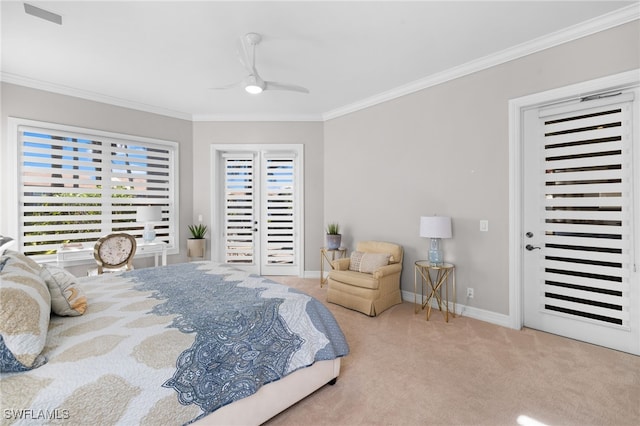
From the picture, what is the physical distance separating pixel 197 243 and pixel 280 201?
4.97 feet

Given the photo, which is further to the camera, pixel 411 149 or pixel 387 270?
pixel 411 149

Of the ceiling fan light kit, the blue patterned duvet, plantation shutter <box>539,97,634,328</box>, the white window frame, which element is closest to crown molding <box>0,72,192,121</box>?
the white window frame

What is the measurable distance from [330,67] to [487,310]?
323 cm

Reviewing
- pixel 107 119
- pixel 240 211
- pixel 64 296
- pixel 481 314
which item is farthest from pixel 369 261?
pixel 107 119

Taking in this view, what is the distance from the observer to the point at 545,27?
Result: 8.73 ft

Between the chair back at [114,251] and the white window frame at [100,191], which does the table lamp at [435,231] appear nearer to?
the chair back at [114,251]

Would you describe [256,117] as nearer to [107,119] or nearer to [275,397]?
[107,119]

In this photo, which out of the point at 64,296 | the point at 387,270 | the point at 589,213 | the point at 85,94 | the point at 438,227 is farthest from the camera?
the point at 85,94

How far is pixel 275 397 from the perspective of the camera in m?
1.71

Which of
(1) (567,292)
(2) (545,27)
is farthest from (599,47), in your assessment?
(1) (567,292)

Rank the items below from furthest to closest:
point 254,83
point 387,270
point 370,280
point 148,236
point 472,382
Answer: point 148,236 < point 387,270 < point 370,280 < point 254,83 < point 472,382

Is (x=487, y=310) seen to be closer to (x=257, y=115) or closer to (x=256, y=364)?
(x=256, y=364)

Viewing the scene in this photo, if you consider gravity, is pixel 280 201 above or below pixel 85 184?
below

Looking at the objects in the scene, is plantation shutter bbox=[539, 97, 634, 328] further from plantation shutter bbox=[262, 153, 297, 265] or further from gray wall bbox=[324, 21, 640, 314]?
plantation shutter bbox=[262, 153, 297, 265]
